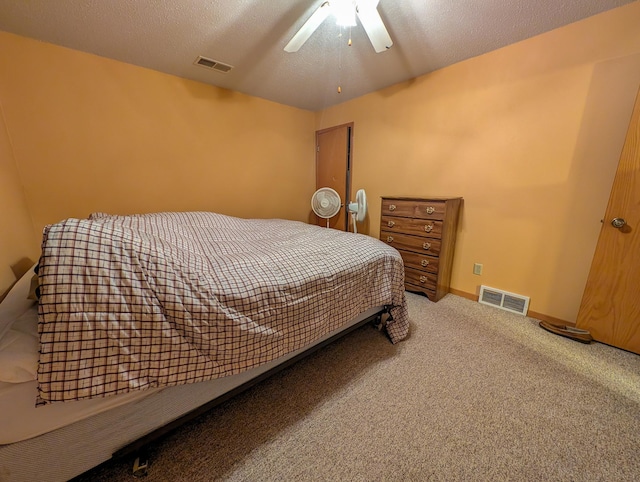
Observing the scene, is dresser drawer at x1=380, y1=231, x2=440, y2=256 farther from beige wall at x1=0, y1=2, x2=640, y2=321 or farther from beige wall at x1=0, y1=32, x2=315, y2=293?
beige wall at x1=0, y1=32, x2=315, y2=293

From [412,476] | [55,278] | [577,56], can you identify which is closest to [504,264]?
[577,56]

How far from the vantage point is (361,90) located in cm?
291

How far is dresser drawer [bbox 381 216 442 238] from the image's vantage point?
2252mm

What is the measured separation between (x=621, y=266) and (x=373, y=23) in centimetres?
230

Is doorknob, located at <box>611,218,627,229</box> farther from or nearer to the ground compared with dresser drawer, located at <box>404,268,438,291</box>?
farther from the ground

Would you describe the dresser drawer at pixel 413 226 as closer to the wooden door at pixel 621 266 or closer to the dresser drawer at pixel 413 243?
the dresser drawer at pixel 413 243

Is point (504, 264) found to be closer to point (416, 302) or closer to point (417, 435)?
point (416, 302)

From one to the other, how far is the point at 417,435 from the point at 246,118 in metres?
3.39

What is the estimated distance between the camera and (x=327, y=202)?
2.96 metres

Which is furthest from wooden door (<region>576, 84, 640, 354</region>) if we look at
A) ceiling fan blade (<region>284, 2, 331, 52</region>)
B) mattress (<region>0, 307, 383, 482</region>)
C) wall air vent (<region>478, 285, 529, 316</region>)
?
mattress (<region>0, 307, 383, 482</region>)

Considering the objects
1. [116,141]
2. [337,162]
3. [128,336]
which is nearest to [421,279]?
[337,162]

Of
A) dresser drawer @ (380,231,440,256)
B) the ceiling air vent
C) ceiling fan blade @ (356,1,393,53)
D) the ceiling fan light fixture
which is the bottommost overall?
dresser drawer @ (380,231,440,256)

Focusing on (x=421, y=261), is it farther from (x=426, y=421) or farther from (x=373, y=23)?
(x=373, y=23)

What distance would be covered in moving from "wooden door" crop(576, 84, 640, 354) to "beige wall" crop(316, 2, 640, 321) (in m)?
0.11
